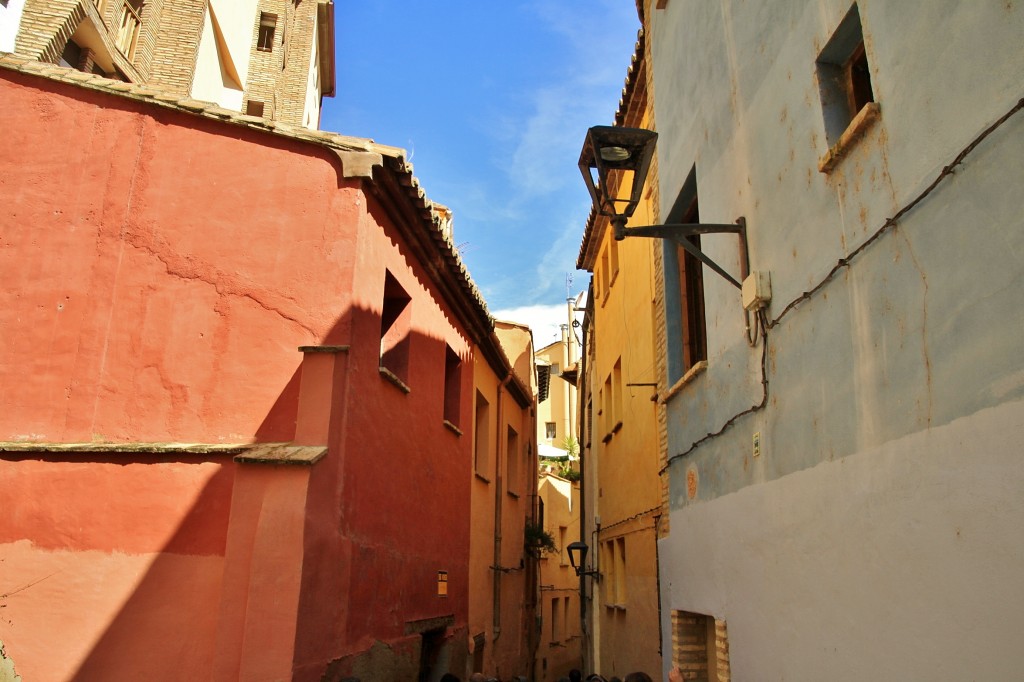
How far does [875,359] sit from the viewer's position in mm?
3889

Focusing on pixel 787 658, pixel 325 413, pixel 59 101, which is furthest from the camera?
pixel 59 101

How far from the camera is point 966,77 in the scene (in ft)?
10.5

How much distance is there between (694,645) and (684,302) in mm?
3294

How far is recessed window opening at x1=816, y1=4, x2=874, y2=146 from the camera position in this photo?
452cm

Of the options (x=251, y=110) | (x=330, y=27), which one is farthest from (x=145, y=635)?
(x=330, y=27)

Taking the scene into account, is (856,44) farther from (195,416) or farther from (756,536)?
(195,416)

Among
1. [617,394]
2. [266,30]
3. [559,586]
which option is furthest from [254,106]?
[559,586]

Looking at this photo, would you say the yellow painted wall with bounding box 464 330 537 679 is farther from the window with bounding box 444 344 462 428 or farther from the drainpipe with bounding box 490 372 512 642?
the window with bounding box 444 344 462 428

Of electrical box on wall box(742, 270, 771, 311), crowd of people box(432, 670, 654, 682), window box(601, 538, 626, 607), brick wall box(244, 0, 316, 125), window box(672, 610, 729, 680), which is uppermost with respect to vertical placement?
brick wall box(244, 0, 316, 125)

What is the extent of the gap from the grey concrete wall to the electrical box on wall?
3.7 inches

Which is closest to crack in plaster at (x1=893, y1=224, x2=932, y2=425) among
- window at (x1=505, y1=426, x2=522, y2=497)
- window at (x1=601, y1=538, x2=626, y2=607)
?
window at (x1=601, y1=538, x2=626, y2=607)

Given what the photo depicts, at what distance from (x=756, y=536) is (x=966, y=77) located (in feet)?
10.7

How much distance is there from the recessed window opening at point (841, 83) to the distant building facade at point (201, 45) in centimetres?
556

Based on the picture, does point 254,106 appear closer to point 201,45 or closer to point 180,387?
point 201,45
